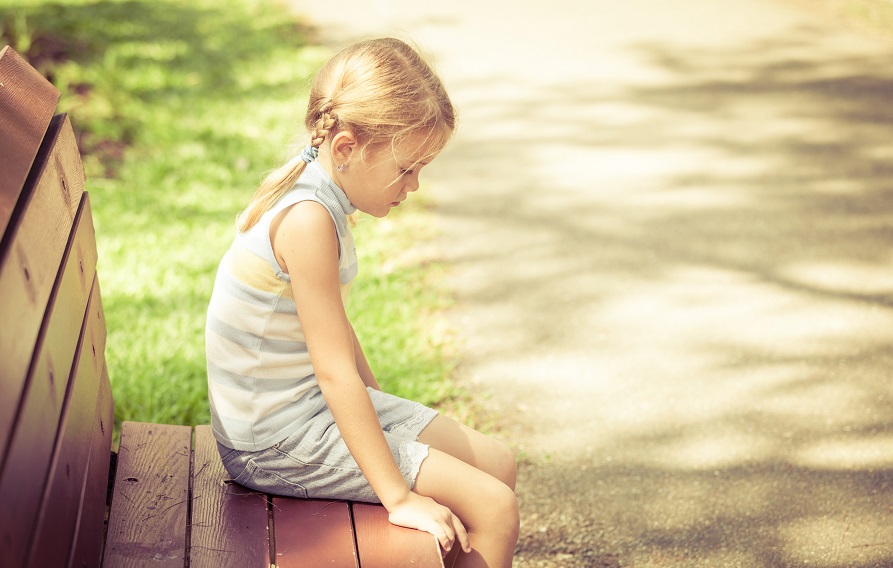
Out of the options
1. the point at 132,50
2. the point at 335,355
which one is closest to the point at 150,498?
the point at 335,355

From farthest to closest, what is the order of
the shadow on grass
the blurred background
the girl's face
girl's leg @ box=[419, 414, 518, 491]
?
1. the shadow on grass
2. the blurred background
3. girl's leg @ box=[419, 414, 518, 491]
4. the girl's face

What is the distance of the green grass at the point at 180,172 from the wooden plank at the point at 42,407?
73 centimetres

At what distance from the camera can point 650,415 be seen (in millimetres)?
3400

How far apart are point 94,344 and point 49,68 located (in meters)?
5.43

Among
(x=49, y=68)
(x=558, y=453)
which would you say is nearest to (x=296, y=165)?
(x=558, y=453)

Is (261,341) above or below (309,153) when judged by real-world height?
below

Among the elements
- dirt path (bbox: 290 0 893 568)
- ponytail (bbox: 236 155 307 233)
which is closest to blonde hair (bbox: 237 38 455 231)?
ponytail (bbox: 236 155 307 233)

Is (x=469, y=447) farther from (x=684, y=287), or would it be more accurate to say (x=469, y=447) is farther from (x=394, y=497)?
(x=684, y=287)

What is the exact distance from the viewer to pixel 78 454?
5.74 ft

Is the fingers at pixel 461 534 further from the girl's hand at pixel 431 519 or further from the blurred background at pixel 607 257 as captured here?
the blurred background at pixel 607 257

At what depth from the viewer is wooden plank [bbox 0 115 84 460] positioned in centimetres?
132

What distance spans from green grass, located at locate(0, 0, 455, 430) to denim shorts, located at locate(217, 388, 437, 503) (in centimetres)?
72

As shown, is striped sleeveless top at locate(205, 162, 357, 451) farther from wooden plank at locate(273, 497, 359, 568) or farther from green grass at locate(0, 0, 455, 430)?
green grass at locate(0, 0, 455, 430)

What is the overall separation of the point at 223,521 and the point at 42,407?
0.64 metres
